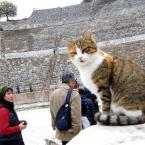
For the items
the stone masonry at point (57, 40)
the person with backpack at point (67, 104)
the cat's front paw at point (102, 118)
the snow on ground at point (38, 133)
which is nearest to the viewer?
the cat's front paw at point (102, 118)

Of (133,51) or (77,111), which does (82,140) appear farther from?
(133,51)

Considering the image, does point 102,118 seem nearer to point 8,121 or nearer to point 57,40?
point 8,121

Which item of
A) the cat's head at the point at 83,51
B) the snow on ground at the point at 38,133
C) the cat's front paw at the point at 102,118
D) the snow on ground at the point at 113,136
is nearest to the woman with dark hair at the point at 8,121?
the cat's head at the point at 83,51

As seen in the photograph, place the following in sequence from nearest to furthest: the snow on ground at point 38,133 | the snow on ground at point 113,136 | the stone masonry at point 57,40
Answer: the snow on ground at point 113,136
the snow on ground at point 38,133
the stone masonry at point 57,40

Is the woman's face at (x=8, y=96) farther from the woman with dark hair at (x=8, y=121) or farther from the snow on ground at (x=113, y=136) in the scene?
the snow on ground at (x=113, y=136)

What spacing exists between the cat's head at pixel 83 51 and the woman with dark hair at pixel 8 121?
1.92 m

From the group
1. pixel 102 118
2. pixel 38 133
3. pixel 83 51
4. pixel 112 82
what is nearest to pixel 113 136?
pixel 102 118

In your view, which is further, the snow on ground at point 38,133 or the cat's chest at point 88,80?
the snow on ground at point 38,133

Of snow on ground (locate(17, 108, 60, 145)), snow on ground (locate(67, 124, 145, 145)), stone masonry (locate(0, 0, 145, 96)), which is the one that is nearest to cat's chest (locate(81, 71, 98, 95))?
snow on ground (locate(67, 124, 145, 145))

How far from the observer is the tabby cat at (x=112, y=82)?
306 centimetres

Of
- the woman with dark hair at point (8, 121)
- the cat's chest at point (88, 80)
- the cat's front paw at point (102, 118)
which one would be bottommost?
the woman with dark hair at point (8, 121)

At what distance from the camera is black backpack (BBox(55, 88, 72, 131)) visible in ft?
16.6

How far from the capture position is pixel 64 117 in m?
5.09

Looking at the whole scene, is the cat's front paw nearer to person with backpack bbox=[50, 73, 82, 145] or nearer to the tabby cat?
the tabby cat
